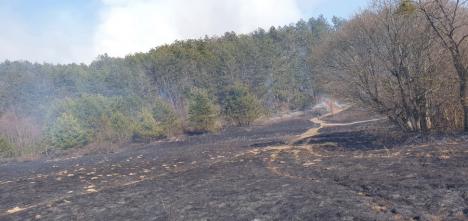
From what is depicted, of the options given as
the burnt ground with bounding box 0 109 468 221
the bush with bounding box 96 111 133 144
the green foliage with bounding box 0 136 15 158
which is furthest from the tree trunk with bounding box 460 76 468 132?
the green foliage with bounding box 0 136 15 158

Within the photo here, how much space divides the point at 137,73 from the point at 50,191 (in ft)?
186

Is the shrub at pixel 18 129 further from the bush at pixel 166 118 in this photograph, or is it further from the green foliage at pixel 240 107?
the green foliage at pixel 240 107

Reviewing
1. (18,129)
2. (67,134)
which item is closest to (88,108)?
(67,134)

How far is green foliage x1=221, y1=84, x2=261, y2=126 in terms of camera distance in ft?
186

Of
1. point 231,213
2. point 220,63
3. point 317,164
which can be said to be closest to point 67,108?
point 220,63

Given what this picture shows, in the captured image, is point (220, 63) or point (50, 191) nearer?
point (50, 191)

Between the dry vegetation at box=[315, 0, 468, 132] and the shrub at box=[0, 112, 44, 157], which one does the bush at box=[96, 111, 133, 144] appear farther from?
the dry vegetation at box=[315, 0, 468, 132]

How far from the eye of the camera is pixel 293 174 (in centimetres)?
1714

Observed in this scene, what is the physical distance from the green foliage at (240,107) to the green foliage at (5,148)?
26196 mm

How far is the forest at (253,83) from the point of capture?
2273 cm

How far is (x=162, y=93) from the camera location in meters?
77.2

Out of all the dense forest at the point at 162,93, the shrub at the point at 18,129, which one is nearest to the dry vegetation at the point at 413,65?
the dense forest at the point at 162,93

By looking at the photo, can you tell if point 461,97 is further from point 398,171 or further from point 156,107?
point 156,107

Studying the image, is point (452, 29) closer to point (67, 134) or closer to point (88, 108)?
point (67, 134)
